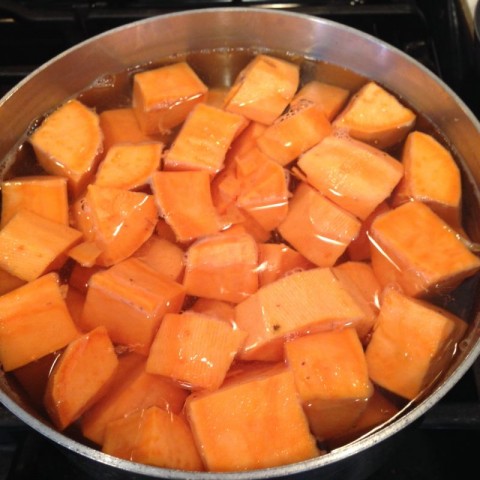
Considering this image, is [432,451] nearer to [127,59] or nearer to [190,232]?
[190,232]

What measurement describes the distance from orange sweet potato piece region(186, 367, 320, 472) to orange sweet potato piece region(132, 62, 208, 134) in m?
0.57

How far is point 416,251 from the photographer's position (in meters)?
0.97

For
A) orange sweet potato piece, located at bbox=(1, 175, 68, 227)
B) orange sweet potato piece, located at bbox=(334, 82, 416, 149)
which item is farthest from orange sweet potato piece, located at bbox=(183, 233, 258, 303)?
orange sweet potato piece, located at bbox=(334, 82, 416, 149)

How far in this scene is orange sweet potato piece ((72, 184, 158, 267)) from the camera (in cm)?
99

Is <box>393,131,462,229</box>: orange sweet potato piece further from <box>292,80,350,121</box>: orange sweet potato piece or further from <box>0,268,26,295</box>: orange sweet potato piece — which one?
<box>0,268,26,295</box>: orange sweet potato piece

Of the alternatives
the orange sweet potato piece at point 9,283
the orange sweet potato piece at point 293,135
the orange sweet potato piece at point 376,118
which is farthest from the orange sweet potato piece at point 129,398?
the orange sweet potato piece at point 376,118

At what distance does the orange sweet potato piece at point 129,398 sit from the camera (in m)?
0.87

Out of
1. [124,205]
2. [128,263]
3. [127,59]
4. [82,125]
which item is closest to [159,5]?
[127,59]

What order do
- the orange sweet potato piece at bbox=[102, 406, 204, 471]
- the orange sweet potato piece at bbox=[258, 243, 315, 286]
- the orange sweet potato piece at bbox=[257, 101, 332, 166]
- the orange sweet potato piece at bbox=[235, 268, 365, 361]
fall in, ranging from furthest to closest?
the orange sweet potato piece at bbox=[257, 101, 332, 166]
the orange sweet potato piece at bbox=[258, 243, 315, 286]
the orange sweet potato piece at bbox=[235, 268, 365, 361]
the orange sweet potato piece at bbox=[102, 406, 204, 471]

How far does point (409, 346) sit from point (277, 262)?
0.25m

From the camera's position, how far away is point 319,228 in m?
1.02

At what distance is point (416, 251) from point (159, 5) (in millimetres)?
847

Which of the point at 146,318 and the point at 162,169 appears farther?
the point at 162,169

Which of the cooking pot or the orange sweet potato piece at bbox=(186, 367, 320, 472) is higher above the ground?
the cooking pot
